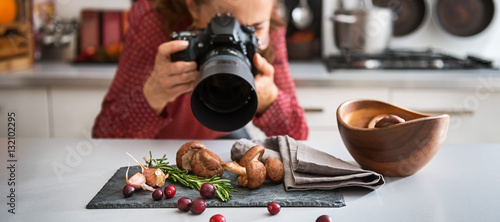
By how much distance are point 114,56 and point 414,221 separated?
1579mm

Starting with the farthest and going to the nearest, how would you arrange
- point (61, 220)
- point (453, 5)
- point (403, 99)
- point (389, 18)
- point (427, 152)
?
1. point (453, 5)
2. point (389, 18)
3. point (403, 99)
4. point (427, 152)
5. point (61, 220)

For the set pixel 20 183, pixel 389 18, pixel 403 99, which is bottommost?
pixel 403 99

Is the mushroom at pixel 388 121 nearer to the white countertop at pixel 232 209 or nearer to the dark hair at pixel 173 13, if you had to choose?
the white countertop at pixel 232 209

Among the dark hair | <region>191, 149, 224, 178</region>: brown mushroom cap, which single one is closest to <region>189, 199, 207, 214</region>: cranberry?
<region>191, 149, 224, 178</region>: brown mushroom cap

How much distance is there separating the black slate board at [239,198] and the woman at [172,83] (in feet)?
1.03

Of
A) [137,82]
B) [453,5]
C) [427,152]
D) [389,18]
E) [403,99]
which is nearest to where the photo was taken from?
[427,152]

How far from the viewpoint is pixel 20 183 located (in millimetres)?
710

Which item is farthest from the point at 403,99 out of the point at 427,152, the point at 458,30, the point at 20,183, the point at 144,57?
the point at 20,183

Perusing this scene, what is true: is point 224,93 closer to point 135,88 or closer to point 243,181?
point 243,181

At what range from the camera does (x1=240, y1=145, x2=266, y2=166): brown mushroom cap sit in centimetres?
73

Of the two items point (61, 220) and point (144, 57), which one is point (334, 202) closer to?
point (61, 220)

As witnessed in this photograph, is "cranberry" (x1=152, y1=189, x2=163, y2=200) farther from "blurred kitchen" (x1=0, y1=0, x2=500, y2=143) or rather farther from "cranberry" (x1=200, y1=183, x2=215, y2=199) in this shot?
"blurred kitchen" (x1=0, y1=0, x2=500, y2=143)

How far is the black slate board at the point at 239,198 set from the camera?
24.6 inches

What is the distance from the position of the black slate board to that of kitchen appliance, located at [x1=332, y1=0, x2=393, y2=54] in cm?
123
